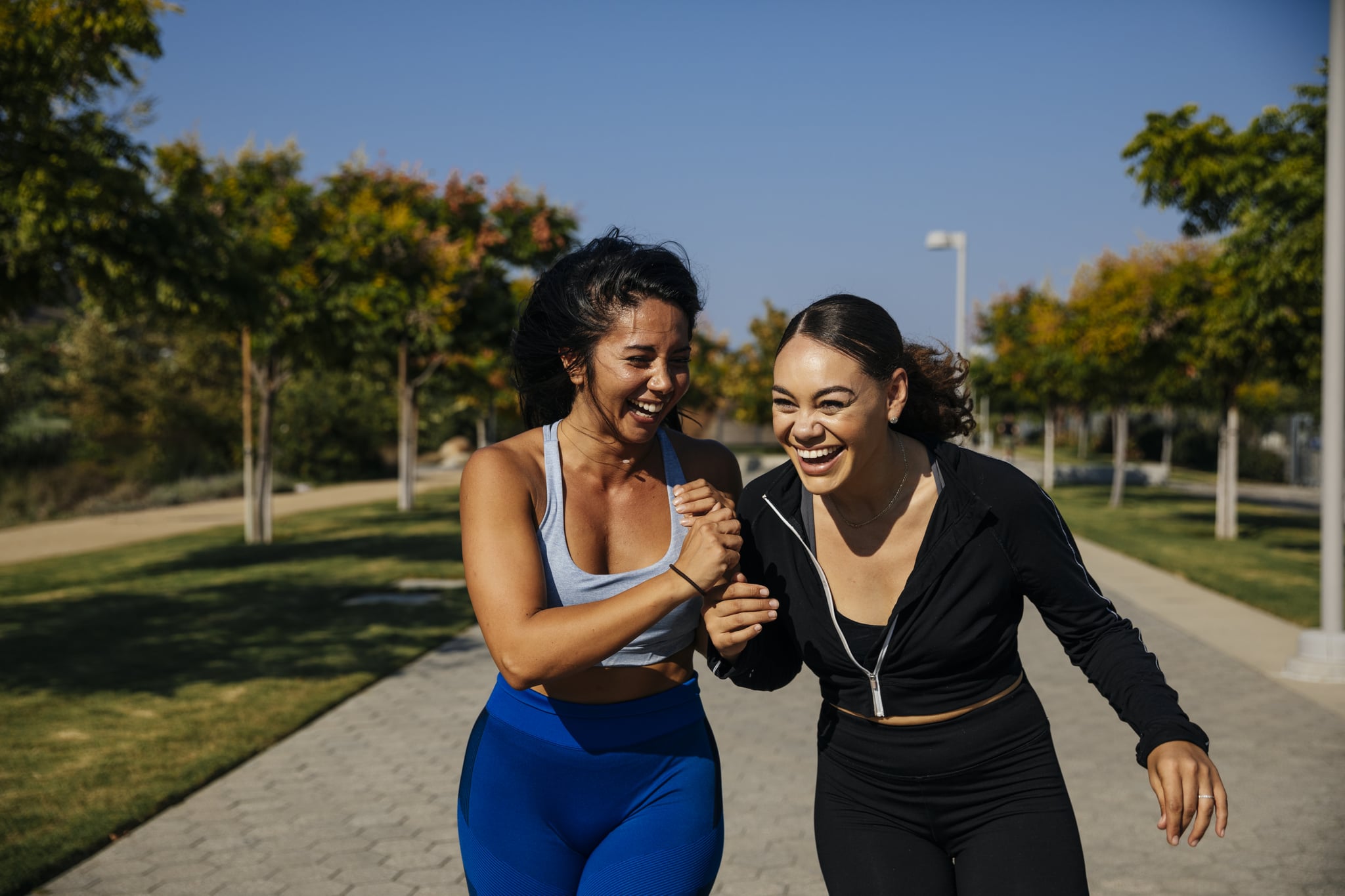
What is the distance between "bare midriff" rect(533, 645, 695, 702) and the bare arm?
0.44ft

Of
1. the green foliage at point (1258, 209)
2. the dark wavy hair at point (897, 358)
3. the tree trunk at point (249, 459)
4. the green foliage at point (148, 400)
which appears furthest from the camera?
the green foliage at point (148, 400)

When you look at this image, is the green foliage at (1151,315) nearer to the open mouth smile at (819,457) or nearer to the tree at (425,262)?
the tree at (425,262)

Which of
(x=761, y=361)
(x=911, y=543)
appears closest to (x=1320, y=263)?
(x=911, y=543)

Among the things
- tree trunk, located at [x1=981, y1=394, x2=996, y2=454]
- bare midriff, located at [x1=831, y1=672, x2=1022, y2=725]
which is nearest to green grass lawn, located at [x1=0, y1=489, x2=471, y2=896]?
bare midriff, located at [x1=831, y1=672, x2=1022, y2=725]

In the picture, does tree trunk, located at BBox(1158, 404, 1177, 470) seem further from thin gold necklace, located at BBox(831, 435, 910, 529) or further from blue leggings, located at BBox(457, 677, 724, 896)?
blue leggings, located at BBox(457, 677, 724, 896)

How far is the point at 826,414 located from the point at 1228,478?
54.1 ft

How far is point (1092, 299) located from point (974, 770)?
19627 mm

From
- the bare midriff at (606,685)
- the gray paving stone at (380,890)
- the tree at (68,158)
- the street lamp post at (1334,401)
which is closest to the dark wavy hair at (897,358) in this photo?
the bare midriff at (606,685)

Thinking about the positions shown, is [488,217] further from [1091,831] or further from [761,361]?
[761,361]

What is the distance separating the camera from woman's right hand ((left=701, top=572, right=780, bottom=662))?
2264mm

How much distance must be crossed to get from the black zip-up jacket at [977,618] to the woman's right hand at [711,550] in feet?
1.11

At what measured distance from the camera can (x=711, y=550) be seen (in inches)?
85.9

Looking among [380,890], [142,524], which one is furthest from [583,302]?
[142,524]

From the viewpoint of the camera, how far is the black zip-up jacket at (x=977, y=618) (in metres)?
2.39
